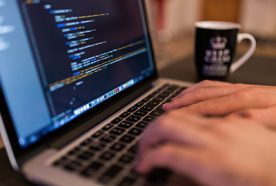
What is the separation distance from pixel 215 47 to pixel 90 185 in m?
0.48

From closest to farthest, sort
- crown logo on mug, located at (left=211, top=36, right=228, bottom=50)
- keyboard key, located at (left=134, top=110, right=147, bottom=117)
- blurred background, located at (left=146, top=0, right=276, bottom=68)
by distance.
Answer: keyboard key, located at (left=134, top=110, right=147, bottom=117), crown logo on mug, located at (left=211, top=36, right=228, bottom=50), blurred background, located at (left=146, top=0, right=276, bottom=68)

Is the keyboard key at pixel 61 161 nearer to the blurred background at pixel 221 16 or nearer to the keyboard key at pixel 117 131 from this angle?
the keyboard key at pixel 117 131

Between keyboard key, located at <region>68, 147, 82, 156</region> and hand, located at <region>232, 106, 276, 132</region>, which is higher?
keyboard key, located at <region>68, 147, 82, 156</region>

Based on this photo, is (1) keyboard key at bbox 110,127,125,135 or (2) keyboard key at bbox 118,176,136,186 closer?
(2) keyboard key at bbox 118,176,136,186

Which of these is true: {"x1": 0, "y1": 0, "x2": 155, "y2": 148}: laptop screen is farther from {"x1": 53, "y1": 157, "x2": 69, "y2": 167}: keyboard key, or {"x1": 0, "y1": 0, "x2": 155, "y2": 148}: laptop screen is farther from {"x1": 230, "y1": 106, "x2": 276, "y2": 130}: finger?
{"x1": 230, "y1": 106, "x2": 276, "y2": 130}: finger

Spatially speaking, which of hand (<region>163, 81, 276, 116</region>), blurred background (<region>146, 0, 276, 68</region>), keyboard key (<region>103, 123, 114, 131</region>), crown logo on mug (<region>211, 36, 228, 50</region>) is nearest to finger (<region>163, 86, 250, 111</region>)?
hand (<region>163, 81, 276, 116</region>)

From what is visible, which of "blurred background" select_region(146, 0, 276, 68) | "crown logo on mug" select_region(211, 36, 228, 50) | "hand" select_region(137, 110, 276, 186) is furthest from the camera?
"blurred background" select_region(146, 0, 276, 68)

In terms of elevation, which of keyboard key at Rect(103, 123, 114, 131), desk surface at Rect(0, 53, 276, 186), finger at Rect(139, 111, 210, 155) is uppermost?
finger at Rect(139, 111, 210, 155)

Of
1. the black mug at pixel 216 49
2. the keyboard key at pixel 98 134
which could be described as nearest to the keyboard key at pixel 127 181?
the keyboard key at pixel 98 134

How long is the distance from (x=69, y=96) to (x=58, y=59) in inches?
2.3

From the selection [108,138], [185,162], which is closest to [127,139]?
[108,138]

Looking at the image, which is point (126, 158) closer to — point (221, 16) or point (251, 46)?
point (251, 46)

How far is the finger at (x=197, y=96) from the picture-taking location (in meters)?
0.48

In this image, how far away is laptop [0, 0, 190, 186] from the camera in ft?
1.13
